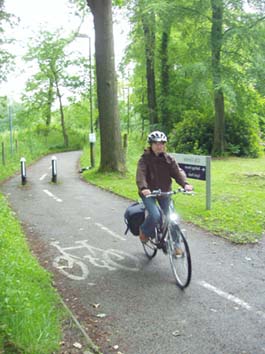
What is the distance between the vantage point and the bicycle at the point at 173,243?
5344 mm

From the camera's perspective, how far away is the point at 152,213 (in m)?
5.88

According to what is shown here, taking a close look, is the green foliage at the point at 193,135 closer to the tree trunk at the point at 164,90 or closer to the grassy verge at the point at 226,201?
the tree trunk at the point at 164,90

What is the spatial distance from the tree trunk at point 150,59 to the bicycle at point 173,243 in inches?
719

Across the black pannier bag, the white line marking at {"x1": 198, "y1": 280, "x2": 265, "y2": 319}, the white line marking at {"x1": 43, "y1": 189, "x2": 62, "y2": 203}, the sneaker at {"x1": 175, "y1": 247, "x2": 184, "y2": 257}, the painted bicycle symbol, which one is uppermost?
the black pannier bag

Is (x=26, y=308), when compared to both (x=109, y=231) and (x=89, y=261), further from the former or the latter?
(x=109, y=231)

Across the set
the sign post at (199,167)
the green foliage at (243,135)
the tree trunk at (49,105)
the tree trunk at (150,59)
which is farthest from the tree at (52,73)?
the sign post at (199,167)

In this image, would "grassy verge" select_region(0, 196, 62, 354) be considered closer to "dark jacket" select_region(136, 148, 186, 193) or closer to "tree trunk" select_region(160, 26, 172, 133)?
"dark jacket" select_region(136, 148, 186, 193)

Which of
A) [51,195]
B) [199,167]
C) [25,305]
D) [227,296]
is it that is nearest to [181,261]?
[227,296]

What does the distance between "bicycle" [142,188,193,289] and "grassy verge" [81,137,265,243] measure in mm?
1902

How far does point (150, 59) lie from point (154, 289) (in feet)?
76.4

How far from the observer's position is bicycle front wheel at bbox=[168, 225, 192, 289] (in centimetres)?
531

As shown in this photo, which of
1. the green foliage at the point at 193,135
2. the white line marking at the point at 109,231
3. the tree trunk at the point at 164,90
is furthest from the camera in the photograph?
the tree trunk at the point at 164,90

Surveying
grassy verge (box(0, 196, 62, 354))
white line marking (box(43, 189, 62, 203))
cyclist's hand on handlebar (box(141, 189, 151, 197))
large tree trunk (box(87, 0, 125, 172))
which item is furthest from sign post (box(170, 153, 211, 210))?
large tree trunk (box(87, 0, 125, 172))

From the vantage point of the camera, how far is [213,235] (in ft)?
25.5
